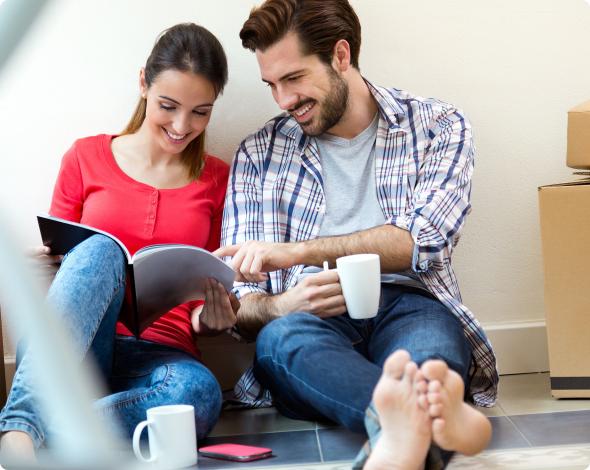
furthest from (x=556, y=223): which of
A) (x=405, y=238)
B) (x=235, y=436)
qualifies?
(x=235, y=436)

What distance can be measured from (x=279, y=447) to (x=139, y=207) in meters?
0.66

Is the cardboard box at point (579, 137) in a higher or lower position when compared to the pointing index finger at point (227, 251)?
higher

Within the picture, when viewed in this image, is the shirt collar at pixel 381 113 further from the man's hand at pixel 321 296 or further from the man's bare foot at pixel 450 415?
the man's bare foot at pixel 450 415

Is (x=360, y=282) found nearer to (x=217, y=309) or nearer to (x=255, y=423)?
(x=217, y=309)

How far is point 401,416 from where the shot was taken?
3.43ft

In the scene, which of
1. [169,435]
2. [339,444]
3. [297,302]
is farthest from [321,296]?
[169,435]

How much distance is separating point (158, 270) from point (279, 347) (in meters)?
0.27

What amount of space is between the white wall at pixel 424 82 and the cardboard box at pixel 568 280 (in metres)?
0.37

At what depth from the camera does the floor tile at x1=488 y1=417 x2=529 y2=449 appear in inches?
56.9

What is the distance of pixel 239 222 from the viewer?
1.84m

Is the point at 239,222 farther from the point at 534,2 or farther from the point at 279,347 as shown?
the point at 534,2

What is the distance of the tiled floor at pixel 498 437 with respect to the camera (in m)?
1.35

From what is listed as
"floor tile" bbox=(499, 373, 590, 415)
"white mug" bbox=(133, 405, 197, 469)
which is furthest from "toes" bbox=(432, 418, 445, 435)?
"floor tile" bbox=(499, 373, 590, 415)

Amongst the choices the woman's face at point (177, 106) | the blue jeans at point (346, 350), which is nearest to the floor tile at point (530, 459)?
the blue jeans at point (346, 350)
